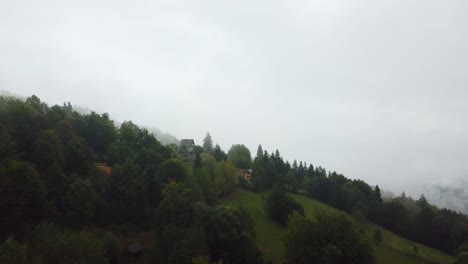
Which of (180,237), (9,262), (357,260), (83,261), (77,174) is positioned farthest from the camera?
(77,174)

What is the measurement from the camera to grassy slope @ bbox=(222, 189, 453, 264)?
54847 millimetres

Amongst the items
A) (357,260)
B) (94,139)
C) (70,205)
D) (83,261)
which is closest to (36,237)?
(83,261)

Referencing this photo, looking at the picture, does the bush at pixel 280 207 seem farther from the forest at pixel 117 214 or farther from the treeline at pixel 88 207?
the treeline at pixel 88 207

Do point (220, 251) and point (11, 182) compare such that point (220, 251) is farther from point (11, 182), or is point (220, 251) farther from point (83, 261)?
point (11, 182)

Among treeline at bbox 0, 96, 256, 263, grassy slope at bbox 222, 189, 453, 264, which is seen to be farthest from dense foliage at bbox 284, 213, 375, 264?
treeline at bbox 0, 96, 256, 263

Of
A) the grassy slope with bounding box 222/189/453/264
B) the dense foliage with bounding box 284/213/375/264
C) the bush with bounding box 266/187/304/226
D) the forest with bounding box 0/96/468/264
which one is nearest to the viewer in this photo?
the forest with bounding box 0/96/468/264

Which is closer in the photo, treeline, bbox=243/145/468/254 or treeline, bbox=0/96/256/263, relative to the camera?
treeline, bbox=0/96/256/263

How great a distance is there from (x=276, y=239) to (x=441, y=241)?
51.4 meters

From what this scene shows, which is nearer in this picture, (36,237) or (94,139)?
(36,237)

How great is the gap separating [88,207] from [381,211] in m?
74.2

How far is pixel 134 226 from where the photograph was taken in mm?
50250

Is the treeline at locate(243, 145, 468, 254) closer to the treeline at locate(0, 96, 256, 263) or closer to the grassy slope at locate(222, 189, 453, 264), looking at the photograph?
the grassy slope at locate(222, 189, 453, 264)

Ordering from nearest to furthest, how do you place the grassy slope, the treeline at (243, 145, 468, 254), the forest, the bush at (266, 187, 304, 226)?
1. the forest
2. the grassy slope
3. the bush at (266, 187, 304, 226)
4. the treeline at (243, 145, 468, 254)

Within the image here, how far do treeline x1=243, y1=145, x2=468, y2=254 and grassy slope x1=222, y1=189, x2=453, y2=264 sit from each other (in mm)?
4970
